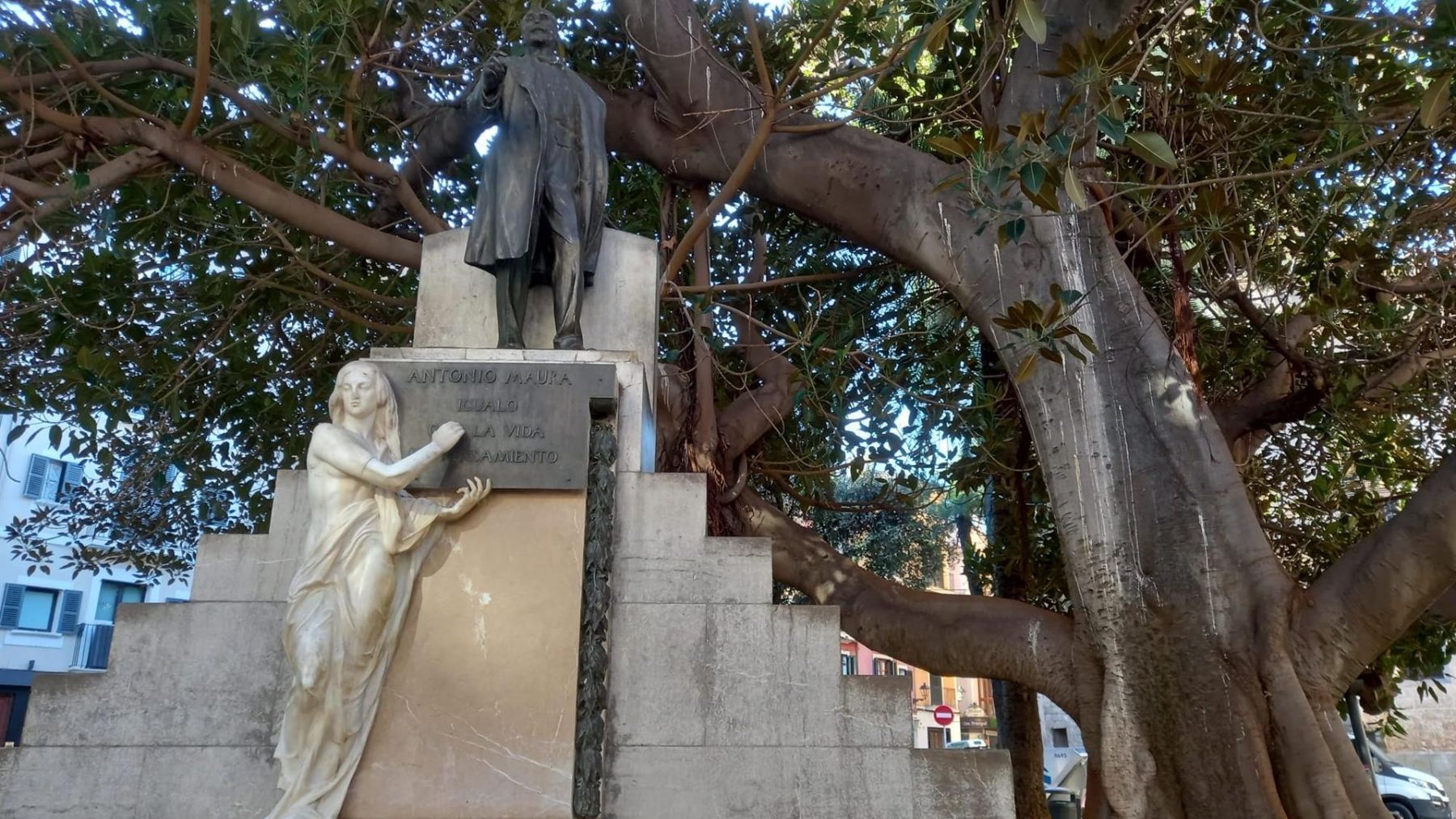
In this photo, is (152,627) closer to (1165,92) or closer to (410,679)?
(410,679)

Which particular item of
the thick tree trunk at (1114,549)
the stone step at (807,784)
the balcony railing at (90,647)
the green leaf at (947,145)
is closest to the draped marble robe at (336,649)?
the stone step at (807,784)

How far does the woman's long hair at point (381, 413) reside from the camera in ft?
17.2

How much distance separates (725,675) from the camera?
5.21 metres

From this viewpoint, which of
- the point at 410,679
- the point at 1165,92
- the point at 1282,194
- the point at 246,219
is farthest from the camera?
the point at 246,219

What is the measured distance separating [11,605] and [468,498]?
78.9 feet

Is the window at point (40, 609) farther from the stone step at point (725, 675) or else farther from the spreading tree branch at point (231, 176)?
the stone step at point (725, 675)

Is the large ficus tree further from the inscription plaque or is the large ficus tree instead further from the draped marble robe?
the draped marble robe

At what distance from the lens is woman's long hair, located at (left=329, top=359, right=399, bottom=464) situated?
17.2 ft

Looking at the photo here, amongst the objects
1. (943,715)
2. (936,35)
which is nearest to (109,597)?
(943,715)

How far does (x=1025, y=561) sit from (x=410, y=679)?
7436 mm

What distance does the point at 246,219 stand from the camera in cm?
902

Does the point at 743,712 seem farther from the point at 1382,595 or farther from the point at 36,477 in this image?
the point at 36,477

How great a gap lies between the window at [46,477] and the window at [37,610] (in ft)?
7.24

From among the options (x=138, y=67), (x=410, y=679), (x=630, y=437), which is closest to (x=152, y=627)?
(x=410, y=679)
